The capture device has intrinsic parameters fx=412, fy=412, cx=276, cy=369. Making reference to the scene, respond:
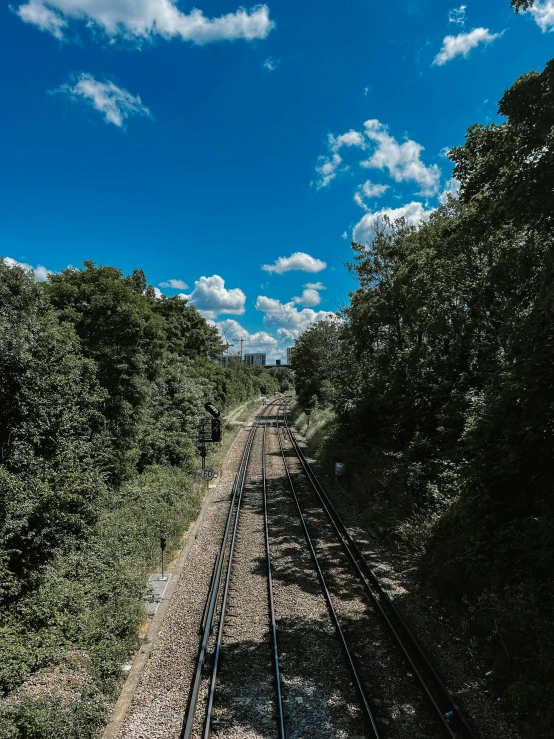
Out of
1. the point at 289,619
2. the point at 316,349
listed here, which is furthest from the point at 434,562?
the point at 316,349

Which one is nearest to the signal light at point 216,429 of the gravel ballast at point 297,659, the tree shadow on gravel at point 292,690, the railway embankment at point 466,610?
the gravel ballast at point 297,659

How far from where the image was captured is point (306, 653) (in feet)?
24.4

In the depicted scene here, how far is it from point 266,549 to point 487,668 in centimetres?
632

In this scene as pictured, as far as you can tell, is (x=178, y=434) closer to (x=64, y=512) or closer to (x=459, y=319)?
(x=64, y=512)

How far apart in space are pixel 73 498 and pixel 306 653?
5640mm

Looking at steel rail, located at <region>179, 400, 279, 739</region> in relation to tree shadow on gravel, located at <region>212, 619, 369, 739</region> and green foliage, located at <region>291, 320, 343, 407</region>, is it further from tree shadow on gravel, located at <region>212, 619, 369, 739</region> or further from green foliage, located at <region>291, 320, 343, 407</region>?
green foliage, located at <region>291, 320, 343, 407</region>

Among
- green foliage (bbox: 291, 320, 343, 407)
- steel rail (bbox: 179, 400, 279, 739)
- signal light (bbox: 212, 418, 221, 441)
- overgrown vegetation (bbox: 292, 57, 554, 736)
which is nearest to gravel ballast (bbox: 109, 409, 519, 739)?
steel rail (bbox: 179, 400, 279, 739)

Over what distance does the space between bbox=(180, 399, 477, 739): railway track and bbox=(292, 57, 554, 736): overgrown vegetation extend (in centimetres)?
133

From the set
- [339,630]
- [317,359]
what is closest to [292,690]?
[339,630]

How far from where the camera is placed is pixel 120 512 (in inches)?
479

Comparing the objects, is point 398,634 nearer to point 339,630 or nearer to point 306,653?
point 339,630

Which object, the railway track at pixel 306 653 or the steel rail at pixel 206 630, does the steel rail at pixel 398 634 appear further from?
the steel rail at pixel 206 630

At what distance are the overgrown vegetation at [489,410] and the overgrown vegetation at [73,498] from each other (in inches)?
254

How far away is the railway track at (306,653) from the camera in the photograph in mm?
5902
